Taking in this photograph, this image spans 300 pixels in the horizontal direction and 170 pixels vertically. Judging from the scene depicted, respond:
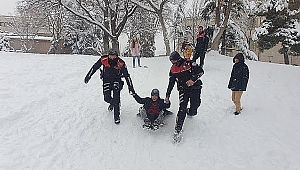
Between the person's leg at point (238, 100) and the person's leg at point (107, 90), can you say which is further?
the person's leg at point (238, 100)

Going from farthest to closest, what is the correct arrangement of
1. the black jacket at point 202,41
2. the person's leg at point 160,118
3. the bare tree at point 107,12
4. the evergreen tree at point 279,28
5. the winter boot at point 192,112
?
the bare tree at point 107,12, the evergreen tree at point 279,28, the black jacket at point 202,41, the winter boot at point 192,112, the person's leg at point 160,118

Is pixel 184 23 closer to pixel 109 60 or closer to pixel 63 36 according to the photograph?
pixel 63 36

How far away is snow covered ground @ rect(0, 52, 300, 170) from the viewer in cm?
560

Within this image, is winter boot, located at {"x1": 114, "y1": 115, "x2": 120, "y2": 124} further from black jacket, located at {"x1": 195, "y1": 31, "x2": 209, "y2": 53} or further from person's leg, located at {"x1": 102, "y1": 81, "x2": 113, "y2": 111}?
black jacket, located at {"x1": 195, "y1": 31, "x2": 209, "y2": 53}

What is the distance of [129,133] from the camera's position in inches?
266

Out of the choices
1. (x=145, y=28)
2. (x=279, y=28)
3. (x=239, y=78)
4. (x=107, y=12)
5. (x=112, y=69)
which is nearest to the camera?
(x=112, y=69)

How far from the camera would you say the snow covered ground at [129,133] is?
18.4 ft

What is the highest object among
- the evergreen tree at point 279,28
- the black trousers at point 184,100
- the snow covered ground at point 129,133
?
the evergreen tree at point 279,28

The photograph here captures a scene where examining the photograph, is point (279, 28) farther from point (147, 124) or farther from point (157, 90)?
point (147, 124)

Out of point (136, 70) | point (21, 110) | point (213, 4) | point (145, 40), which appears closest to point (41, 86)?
point (21, 110)

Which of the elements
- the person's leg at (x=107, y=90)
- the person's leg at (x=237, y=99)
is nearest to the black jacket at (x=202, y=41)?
the person's leg at (x=237, y=99)

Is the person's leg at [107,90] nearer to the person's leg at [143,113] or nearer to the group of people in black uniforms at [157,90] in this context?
the group of people in black uniforms at [157,90]

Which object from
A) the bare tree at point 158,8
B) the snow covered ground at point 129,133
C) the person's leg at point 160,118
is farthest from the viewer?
the bare tree at point 158,8

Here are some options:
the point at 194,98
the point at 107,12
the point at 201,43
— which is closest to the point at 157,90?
the point at 194,98
